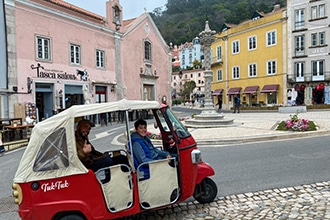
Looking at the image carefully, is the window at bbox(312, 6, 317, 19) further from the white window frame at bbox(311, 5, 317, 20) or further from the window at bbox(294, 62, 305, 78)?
the window at bbox(294, 62, 305, 78)

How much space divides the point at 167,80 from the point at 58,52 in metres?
17.5

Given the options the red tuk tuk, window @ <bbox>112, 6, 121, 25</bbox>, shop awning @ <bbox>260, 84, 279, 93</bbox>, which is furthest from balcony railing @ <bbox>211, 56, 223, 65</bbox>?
the red tuk tuk

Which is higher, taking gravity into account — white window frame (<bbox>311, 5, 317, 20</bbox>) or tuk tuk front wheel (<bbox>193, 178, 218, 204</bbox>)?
white window frame (<bbox>311, 5, 317, 20</bbox>)

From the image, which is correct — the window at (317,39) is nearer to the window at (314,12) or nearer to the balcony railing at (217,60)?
the window at (314,12)

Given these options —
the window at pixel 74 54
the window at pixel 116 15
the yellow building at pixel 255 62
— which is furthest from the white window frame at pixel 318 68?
the window at pixel 74 54

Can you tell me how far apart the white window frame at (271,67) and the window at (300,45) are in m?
3.13

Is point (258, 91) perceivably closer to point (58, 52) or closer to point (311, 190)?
point (58, 52)

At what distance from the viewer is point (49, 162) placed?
11.3ft

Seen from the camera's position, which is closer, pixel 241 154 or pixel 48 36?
pixel 241 154

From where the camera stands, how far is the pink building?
17.4 meters

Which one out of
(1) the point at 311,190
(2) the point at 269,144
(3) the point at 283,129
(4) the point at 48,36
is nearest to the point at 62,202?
(1) the point at 311,190

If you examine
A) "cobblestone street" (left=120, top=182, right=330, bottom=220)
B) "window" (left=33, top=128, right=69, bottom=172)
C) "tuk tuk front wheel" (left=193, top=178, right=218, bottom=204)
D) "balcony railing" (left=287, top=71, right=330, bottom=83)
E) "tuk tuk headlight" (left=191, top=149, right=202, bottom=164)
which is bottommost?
"cobblestone street" (left=120, top=182, right=330, bottom=220)

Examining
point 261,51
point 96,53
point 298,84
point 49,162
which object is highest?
point 261,51

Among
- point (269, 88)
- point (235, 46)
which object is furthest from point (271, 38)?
point (269, 88)
